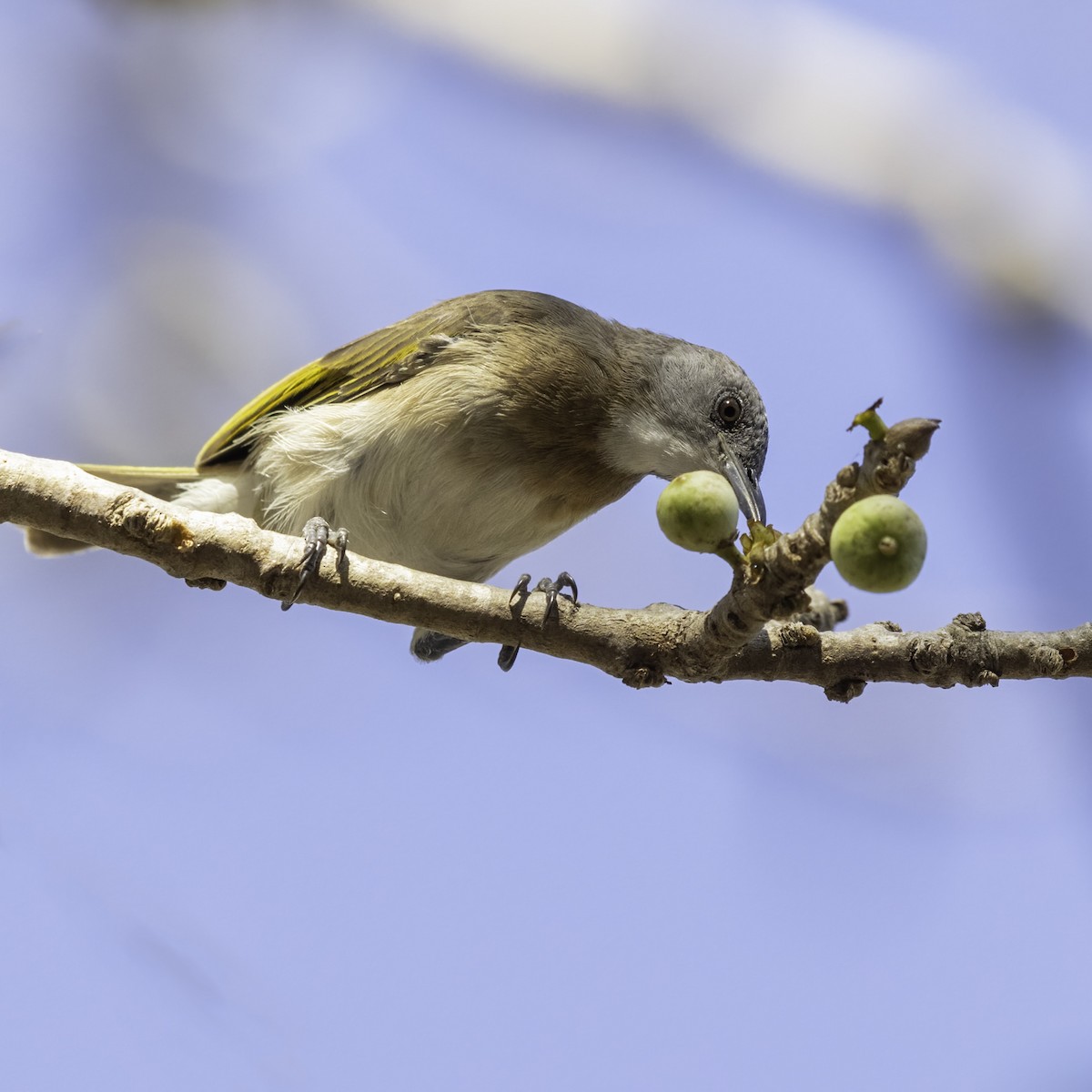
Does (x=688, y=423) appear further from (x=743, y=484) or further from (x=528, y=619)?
(x=528, y=619)

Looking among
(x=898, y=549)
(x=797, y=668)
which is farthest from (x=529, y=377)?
(x=898, y=549)

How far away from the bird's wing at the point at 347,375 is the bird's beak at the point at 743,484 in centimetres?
119

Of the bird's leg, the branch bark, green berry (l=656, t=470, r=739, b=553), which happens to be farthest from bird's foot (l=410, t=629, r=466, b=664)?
green berry (l=656, t=470, r=739, b=553)

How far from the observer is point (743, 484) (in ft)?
13.7

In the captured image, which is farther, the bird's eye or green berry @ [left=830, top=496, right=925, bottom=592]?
the bird's eye

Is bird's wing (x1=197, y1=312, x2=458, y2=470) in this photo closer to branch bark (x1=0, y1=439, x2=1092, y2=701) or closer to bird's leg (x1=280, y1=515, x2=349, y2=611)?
bird's leg (x1=280, y1=515, x2=349, y2=611)

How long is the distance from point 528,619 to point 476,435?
4.37 ft

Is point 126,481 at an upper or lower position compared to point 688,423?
lower

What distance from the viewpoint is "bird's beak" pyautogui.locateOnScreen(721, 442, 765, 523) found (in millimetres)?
4024

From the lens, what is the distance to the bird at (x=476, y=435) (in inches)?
171

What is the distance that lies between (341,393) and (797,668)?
235 centimetres

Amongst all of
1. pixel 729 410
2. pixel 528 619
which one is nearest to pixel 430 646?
pixel 729 410

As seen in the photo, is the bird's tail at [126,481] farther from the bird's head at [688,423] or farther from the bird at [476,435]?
the bird's head at [688,423]

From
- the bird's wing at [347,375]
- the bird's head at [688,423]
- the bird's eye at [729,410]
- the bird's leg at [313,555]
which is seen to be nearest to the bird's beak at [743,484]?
the bird's head at [688,423]
